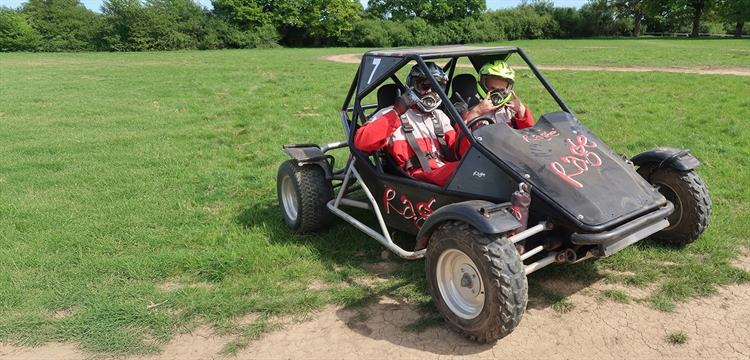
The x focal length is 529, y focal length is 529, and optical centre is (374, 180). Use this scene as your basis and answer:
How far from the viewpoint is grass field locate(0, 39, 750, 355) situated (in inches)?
149

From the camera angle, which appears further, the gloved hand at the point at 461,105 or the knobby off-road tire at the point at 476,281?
the gloved hand at the point at 461,105

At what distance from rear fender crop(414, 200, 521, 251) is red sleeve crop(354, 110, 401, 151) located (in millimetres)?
910

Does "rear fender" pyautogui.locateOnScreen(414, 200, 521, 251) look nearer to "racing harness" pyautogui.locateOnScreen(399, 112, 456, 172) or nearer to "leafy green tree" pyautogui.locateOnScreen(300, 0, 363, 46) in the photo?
"racing harness" pyautogui.locateOnScreen(399, 112, 456, 172)

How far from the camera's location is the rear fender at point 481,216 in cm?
302

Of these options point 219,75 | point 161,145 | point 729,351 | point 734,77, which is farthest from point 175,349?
point 219,75

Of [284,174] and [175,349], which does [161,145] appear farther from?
[175,349]

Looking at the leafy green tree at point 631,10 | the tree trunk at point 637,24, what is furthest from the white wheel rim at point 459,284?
the leafy green tree at point 631,10

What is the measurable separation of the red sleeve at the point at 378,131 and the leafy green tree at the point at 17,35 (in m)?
49.0

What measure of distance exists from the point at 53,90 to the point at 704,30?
6085 centimetres

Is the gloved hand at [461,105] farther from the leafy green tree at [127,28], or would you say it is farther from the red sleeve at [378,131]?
the leafy green tree at [127,28]

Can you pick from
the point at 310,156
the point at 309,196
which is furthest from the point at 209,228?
the point at 310,156

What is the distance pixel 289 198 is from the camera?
533cm

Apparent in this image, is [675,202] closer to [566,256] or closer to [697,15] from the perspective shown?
[566,256]

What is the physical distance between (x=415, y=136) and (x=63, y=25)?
5060 centimetres
